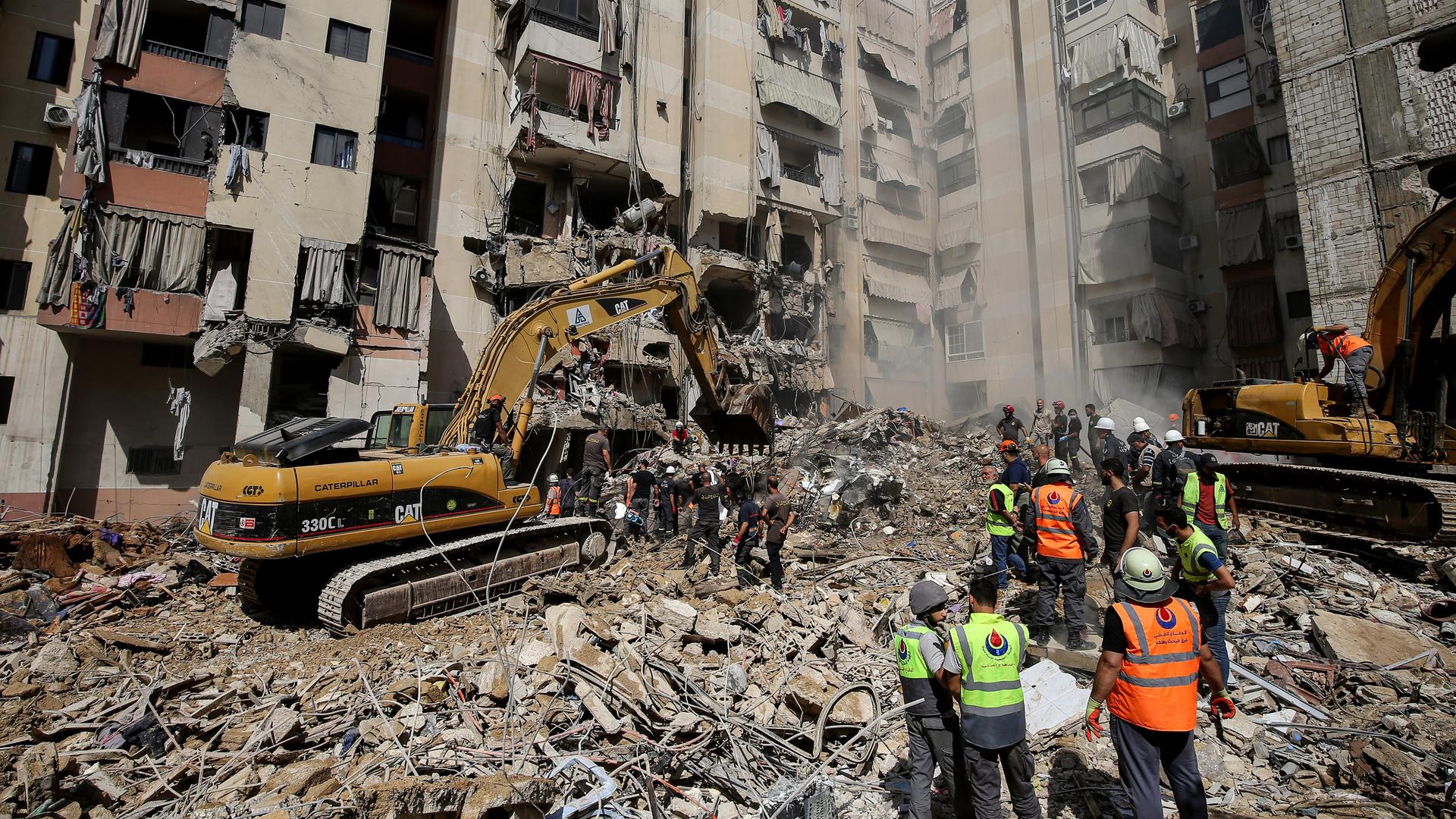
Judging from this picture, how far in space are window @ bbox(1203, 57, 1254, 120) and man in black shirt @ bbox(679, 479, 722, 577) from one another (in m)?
24.7

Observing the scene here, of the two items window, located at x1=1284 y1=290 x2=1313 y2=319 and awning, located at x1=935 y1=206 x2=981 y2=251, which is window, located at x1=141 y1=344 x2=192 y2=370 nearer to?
awning, located at x1=935 y1=206 x2=981 y2=251

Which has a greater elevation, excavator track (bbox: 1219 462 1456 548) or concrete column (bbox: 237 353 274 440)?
concrete column (bbox: 237 353 274 440)

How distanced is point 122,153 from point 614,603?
668 inches

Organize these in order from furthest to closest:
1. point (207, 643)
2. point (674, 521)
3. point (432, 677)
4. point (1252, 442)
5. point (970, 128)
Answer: point (970, 128)
point (674, 521)
point (1252, 442)
point (207, 643)
point (432, 677)

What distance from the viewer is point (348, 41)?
16.6 meters

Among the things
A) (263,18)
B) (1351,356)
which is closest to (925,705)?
(1351,356)

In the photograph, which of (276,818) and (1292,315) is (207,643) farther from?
(1292,315)

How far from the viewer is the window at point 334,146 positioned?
16016 mm

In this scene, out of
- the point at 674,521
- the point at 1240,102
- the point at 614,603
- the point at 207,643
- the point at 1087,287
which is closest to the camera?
the point at 207,643

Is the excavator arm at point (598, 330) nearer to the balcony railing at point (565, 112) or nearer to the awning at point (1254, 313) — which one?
the balcony railing at point (565, 112)

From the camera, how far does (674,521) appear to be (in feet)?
38.5

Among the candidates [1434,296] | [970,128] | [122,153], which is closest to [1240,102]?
[970,128]

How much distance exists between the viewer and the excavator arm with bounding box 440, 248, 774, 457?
823 cm

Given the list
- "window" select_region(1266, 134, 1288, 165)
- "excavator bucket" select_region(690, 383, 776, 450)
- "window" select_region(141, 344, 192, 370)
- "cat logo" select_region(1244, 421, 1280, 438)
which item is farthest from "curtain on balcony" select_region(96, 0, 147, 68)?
"window" select_region(1266, 134, 1288, 165)
